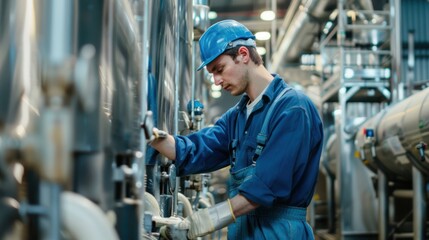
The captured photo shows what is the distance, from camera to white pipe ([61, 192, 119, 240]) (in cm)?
55

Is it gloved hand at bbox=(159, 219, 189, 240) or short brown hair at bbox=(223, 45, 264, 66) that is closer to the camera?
gloved hand at bbox=(159, 219, 189, 240)

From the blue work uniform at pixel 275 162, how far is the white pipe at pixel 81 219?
0.96m

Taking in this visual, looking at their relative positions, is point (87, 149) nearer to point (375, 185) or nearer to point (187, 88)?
point (187, 88)

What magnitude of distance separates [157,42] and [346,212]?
394 cm

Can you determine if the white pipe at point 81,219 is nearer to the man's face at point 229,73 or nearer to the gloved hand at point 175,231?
the gloved hand at point 175,231

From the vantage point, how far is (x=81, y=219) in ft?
1.80

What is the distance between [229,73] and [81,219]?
4.06 feet

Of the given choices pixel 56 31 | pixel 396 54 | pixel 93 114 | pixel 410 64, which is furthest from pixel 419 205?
pixel 56 31

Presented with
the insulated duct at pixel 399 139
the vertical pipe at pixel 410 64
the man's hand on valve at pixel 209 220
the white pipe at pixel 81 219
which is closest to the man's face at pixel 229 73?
the man's hand on valve at pixel 209 220

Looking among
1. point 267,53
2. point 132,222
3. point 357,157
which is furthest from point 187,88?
point 267,53

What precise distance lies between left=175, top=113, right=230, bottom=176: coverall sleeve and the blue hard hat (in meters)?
0.29

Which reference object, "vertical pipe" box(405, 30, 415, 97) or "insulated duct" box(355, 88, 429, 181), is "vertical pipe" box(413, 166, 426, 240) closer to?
"insulated duct" box(355, 88, 429, 181)

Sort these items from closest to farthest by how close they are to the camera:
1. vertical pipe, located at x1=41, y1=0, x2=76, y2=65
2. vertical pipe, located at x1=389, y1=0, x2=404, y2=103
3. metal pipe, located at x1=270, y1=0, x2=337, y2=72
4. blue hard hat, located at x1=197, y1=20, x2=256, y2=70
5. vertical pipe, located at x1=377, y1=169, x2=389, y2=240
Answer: vertical pipe, located at x1=41, y1=0, x2=76, y2=65, blue hard hat, located at x1=197, y1=20, x2=256, y2=70, vertical pipe, located at x1=377, y1=169, x2=389, y2=240, vertical pipe, located at x1=389, y1=0, x2=404, y2=103, metal pipe, located at x1=270, y1=0, x2=337, y2=72

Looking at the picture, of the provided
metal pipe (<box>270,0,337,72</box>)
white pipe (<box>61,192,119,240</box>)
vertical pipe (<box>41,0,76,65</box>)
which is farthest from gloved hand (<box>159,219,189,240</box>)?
metal pipe (<box>270,0,337,72</box>)
